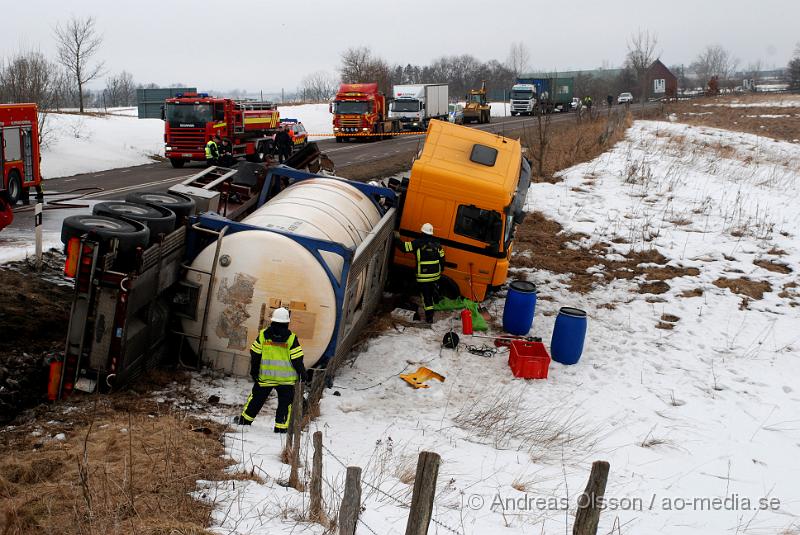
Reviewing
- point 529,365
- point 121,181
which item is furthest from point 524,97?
point 529,365

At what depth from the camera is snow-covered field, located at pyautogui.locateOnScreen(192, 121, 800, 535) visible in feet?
21.8

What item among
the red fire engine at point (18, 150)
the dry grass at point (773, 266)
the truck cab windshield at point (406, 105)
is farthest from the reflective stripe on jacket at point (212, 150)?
the truck cab windshield at point (406, 105)

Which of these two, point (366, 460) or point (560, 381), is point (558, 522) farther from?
point (560, 381)

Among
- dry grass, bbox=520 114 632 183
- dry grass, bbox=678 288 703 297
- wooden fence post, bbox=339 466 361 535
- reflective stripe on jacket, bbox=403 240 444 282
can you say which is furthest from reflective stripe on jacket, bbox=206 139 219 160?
wooden fence post, bbox=339 466 361 535

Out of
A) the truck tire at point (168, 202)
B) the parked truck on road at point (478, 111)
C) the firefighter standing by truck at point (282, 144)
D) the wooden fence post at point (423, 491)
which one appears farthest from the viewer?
the parked truck on road at point (478, 111)

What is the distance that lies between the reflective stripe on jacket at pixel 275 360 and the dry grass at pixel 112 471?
746 millimetres

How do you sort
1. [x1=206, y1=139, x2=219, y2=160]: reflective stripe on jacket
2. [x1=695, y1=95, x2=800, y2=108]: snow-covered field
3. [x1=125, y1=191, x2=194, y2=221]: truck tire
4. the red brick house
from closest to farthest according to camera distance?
1. [x1=125, y1=191, x2=194, y2=221]: truck tire
2. [x1=206, y1=139, x2=219, y2=160]: reflective stripe on jacket
3. [x1=695, y1=95, x2=800, y2=108]: snow-covered field
4. the red brick house

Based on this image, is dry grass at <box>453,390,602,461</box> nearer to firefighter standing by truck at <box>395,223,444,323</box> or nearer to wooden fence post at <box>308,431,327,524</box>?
firefighter standing by truck at <box>395,223,444,323</box>

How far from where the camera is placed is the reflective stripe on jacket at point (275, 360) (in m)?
7.77

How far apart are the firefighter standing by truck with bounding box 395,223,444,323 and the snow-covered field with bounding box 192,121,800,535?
689 mm

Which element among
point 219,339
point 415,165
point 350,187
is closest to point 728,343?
point 415,165

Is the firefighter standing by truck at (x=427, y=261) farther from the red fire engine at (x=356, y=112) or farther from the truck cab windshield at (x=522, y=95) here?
the truck cab windshield at (x=522, y=95)

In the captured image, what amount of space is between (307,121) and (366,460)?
2068 inches

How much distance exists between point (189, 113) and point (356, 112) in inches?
570
